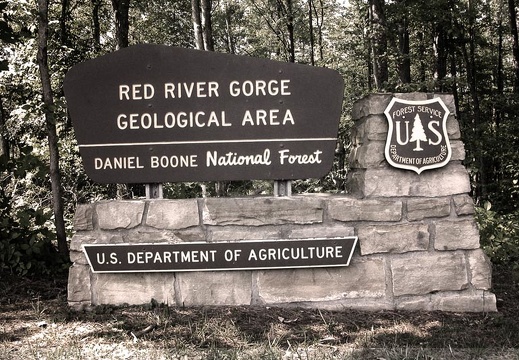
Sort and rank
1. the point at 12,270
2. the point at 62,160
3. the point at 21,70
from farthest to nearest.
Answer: the point at 62,160 < the point at 21,70 < the point at 12,270

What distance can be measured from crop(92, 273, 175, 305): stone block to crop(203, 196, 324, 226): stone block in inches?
24.0

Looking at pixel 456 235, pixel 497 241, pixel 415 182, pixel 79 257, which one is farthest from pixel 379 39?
pixel 79 257

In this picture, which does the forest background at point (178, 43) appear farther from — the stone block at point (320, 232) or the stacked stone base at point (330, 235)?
the stone block at point (320, 232)

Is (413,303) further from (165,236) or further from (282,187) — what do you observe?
(165,236)

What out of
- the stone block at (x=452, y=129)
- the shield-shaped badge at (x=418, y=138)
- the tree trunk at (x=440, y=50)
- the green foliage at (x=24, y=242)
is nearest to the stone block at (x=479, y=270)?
the shield-shaped badge at (x=418, y=138)

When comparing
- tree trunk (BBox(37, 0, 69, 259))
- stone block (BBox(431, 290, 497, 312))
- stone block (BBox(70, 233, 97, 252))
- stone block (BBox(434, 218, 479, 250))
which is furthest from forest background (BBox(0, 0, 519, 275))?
stone block (BBox(434, 218, 479, 250))

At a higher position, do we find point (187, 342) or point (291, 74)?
A: point (291, 74)

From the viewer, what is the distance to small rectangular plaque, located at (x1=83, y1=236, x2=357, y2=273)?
3.71m

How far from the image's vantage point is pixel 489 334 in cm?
328

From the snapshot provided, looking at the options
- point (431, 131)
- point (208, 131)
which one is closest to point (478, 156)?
point (431, 131)

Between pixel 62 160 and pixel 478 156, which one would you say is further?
pixel 478 156

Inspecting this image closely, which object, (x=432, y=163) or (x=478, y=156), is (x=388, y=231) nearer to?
(x=432, y=163)

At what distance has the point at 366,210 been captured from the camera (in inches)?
148

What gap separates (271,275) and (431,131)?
66.4 inches
